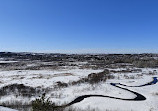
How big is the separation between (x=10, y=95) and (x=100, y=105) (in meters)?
8.05

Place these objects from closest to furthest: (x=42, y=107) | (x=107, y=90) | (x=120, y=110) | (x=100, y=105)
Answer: (x=42, y=107), (x=120, y=110), (x=100, y=105), (x=107, y=90)

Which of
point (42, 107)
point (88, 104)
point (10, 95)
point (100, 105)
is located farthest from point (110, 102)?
point (10, 95)

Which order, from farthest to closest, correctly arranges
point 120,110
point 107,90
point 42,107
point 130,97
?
point 107,90 → point 130,97 → point 120,110 → point 42,107

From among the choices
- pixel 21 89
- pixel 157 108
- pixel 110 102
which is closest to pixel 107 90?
pixel 110 102

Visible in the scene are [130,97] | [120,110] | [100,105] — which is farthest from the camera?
[130,97]

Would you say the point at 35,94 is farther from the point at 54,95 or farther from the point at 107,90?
the point at 107,90

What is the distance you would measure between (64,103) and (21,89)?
6303mm

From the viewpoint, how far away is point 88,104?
11.4 meters

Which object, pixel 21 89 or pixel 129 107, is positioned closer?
pixel 129 107

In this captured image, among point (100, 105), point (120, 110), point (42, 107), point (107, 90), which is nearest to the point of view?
point (42, 107)

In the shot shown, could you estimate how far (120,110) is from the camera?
1020 centimetres

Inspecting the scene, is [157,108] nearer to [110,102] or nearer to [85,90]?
[110,102]

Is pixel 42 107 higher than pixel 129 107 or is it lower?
higher

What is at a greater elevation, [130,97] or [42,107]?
[42,107]
